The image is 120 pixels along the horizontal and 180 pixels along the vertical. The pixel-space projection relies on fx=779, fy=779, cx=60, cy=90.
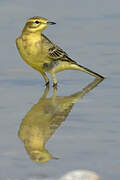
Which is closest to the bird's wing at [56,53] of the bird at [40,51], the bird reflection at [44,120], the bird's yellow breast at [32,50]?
the bird at [40,51]

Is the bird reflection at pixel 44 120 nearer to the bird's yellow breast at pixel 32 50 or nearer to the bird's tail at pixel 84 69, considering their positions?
the bird's tail at pixel 84 69

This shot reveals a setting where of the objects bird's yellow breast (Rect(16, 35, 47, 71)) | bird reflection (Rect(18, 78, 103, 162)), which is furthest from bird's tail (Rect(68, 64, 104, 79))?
bird's yellow breast (Rect(16, 35, 47, 71))

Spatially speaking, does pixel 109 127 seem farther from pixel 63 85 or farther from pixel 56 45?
pixel 56 45

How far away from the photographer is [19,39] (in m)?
13.0

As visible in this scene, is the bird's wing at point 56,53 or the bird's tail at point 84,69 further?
the bird's wing at point 56,53

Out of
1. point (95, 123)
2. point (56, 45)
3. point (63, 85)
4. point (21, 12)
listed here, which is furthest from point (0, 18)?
point (95, 123)

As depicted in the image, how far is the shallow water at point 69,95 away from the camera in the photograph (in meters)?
8.36

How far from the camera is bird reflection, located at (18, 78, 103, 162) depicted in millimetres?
8972

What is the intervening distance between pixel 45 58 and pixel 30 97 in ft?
5.19

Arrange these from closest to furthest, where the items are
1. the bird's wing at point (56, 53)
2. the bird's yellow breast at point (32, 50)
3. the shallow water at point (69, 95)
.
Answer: the shallow water at point (69, 95) → the bird's yellow breast at point (32, 50) → the bird's wing at point (56, 53)

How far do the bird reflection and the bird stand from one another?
1.79 feet

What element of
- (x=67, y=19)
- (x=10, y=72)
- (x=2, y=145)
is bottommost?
(x=2, y=145)

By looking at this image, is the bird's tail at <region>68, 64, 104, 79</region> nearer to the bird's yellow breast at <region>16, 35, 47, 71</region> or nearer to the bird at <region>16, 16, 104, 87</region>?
the bird at <region>16, 16, 104, 87</region>

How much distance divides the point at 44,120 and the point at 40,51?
282 cm
